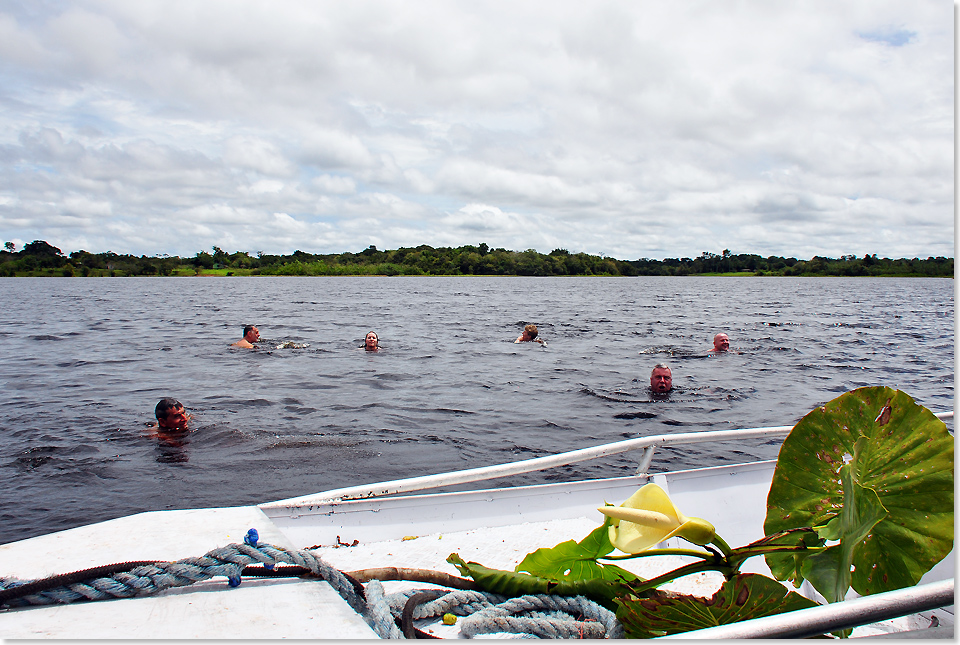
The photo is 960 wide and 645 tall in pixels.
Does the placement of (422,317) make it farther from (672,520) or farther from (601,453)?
(672,520)

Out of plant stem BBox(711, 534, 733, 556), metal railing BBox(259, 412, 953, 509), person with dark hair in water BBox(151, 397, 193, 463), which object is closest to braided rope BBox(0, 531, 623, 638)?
plant stem BBox(711, 534, 733, 556)

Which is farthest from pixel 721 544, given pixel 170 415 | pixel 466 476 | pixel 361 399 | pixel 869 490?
pixel 361 399

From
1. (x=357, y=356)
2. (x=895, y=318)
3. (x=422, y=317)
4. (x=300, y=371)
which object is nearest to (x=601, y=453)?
(x=300, y=371)

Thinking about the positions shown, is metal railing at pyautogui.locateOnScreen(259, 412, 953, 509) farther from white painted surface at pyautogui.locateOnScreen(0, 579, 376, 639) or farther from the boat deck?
white painted surface at pyautogui.locateOnScreen(0, 579, 376, 639)

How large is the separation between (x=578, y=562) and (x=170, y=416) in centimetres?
823

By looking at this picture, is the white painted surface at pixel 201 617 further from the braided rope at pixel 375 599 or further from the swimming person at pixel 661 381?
the swimming person at pixel 661 381

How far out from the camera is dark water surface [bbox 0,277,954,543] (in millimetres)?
6809

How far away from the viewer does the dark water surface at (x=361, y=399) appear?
681 cm

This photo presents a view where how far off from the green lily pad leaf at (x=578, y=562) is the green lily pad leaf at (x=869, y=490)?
1.17ft

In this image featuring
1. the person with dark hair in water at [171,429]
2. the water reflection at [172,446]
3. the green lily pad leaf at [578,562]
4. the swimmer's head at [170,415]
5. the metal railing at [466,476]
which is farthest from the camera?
the swimmer's head at [170,415]

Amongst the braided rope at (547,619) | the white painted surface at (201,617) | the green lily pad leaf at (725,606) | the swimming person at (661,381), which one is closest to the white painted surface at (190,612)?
the white painted surface at (201,617)

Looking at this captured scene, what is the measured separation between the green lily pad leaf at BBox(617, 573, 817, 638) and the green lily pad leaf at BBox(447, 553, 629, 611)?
0.20m

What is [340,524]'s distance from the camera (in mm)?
2678

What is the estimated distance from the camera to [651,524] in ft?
3.01
